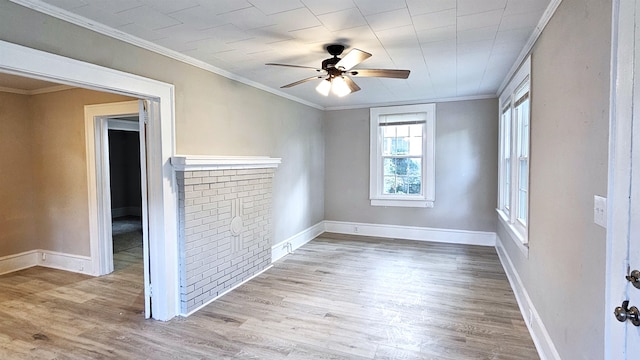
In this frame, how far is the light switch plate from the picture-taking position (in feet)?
4.50

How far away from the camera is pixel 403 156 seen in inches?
228

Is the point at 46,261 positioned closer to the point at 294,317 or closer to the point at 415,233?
the point at 294,317

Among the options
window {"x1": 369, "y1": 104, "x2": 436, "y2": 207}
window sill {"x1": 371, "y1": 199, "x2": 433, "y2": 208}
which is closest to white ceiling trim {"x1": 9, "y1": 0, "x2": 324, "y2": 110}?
window {"x1": 369, "y1": 104, "x2": 436, "y2": 207}

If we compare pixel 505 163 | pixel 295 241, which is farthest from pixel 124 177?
pixel 505 163

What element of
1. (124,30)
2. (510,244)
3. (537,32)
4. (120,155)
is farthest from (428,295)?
(120,155)

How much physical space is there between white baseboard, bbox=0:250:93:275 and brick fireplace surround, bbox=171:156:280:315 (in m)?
1.99

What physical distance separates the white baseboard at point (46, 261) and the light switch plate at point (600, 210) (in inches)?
199

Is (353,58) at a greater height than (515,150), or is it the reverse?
(353,58)

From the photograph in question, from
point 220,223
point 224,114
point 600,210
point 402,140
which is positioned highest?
point 224,114

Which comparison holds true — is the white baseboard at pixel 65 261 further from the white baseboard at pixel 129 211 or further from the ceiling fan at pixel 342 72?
the white baseboard at pixel 129 211

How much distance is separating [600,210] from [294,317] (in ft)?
7.91

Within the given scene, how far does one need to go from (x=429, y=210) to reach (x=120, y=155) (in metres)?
7.91

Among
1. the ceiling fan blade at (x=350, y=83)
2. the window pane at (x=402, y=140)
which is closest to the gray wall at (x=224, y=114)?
the window pane at (x=402, y=140)

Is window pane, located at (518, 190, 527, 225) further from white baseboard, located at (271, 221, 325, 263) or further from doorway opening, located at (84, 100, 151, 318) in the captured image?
doorway opening, located at (84, 100, 151, 318)
